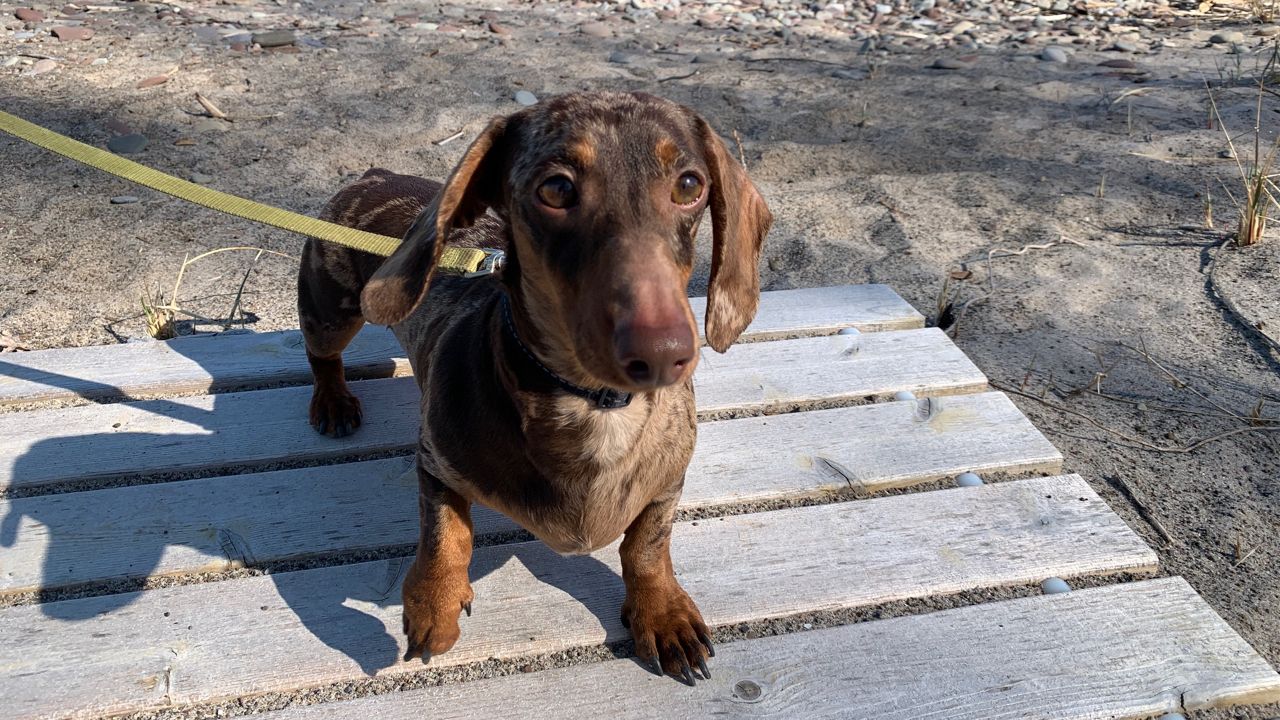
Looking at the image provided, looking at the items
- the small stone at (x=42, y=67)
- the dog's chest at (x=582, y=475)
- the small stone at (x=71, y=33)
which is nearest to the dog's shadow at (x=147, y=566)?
the dog's chest at (x=582, y=475)

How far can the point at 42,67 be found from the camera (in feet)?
Result: 19.5

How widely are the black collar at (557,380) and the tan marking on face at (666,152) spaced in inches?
16.3

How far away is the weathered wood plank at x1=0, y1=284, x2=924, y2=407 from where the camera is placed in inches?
118

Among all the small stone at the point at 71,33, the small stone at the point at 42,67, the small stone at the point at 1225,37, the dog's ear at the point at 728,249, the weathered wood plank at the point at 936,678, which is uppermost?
the dog's ear at the point at 728,249

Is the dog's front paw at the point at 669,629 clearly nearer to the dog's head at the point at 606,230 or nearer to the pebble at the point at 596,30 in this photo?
the dog's head at the point at 606,230

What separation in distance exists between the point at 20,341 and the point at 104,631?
1917mm

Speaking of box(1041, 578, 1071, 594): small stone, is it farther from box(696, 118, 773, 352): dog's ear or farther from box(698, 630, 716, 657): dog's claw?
box(696, 118, 773, 352): dog's ear

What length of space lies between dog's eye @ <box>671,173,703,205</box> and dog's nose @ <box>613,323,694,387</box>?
1.23 feet

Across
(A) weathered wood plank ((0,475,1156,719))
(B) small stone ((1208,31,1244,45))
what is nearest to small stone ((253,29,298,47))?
(A) weathered wood plank ((0,475,1156,719))

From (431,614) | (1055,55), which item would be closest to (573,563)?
(431,614)

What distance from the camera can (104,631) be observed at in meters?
2.12

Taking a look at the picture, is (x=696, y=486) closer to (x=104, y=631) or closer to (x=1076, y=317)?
(x=104, y=631)

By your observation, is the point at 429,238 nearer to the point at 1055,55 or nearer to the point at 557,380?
the point at 557,380

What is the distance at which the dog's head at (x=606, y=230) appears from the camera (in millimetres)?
1555
